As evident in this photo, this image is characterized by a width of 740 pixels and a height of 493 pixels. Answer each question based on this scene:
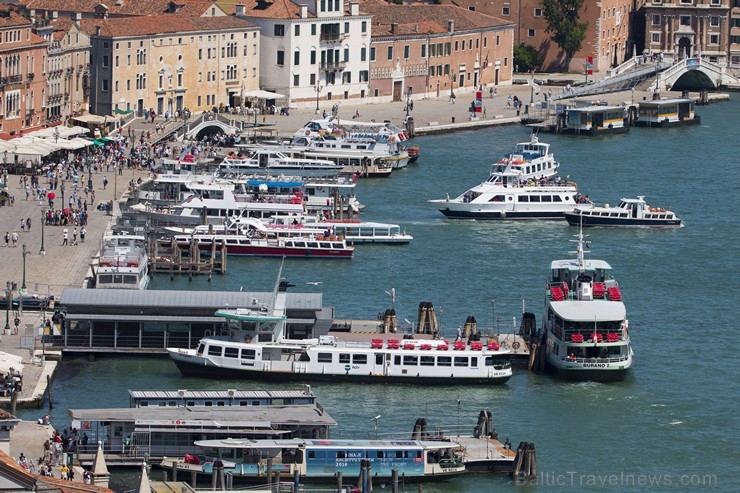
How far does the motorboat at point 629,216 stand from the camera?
319ft

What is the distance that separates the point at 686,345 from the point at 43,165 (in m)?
38.3

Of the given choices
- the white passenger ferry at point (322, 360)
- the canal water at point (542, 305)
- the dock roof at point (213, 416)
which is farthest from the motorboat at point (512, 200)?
the dock roof at point (213, 416)

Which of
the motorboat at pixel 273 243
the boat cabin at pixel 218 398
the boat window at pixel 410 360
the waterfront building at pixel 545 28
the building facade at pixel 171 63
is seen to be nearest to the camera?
the boat cabin at pixel 218 398

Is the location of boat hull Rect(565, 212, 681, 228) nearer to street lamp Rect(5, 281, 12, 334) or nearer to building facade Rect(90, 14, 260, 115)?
building facade Rect(90, 14, 260, 115)

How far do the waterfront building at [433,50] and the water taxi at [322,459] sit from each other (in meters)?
77.8

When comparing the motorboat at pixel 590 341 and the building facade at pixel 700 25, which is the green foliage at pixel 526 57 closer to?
the building facade at pixel 700 25

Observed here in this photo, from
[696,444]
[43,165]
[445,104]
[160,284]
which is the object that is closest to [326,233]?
[160,284]

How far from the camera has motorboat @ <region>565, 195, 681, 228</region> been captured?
319ft

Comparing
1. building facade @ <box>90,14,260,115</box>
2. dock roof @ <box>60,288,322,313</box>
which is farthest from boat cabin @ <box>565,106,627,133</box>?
dock roof @ <box>60,288,322,313</box>

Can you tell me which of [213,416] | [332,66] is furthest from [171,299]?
[332,66]

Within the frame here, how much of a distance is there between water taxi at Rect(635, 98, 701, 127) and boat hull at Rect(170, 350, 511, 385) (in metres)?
69.1

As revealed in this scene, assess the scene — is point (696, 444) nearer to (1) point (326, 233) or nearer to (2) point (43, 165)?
(1) point (326, 233)

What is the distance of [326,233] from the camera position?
9019 centimetres

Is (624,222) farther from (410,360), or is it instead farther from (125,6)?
(125,6)
